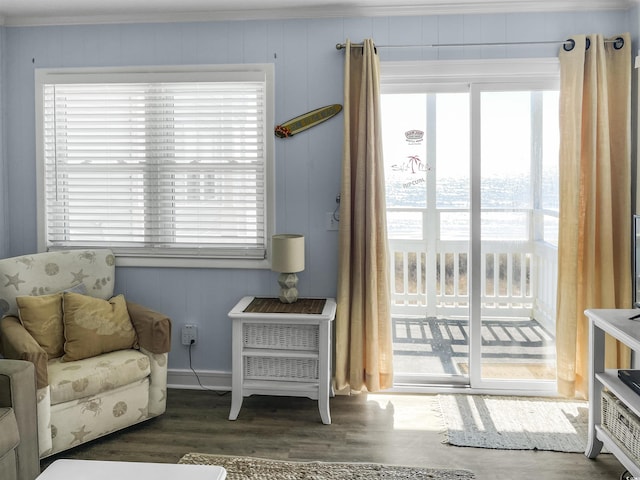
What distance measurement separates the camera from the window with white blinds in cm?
371

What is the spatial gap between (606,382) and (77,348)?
2.78m

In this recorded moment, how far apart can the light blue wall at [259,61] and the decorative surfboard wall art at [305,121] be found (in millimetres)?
42

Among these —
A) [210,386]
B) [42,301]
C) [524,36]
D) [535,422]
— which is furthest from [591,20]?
[42,301]

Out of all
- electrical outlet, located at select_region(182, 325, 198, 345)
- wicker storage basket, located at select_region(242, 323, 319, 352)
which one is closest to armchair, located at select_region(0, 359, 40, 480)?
wicker storage basket, located at select_region(242, 323, 319, 352)

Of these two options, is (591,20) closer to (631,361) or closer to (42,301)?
(631,361)

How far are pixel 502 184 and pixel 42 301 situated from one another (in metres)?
2.94

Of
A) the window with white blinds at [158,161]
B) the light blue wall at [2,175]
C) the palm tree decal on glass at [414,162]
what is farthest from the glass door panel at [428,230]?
the light blue wall at [2,175]

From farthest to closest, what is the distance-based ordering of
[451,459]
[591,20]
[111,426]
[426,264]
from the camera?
[426,264], [591,20], [111,426], [451,459]

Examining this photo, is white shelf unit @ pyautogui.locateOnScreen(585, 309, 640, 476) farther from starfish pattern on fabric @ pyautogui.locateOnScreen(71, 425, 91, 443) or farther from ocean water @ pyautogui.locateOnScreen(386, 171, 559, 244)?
starfish pattern on fabric @ pyautogui.locateOnScreen(71, 425, 91, 443)

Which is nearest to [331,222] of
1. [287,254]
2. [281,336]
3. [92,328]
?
[287,254]

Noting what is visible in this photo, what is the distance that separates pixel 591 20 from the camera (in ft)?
11.4

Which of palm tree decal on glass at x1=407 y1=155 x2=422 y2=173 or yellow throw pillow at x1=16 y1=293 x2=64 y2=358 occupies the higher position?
A: palm tree decal on glass at x1=407 y1=155 x2=422 y2=173

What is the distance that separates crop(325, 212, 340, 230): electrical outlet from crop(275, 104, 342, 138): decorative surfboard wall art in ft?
1.95

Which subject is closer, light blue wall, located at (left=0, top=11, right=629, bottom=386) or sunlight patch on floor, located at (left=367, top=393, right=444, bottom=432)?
sunlight patch on floor, located at (left=367, top=393, right=444, bottom=432)
